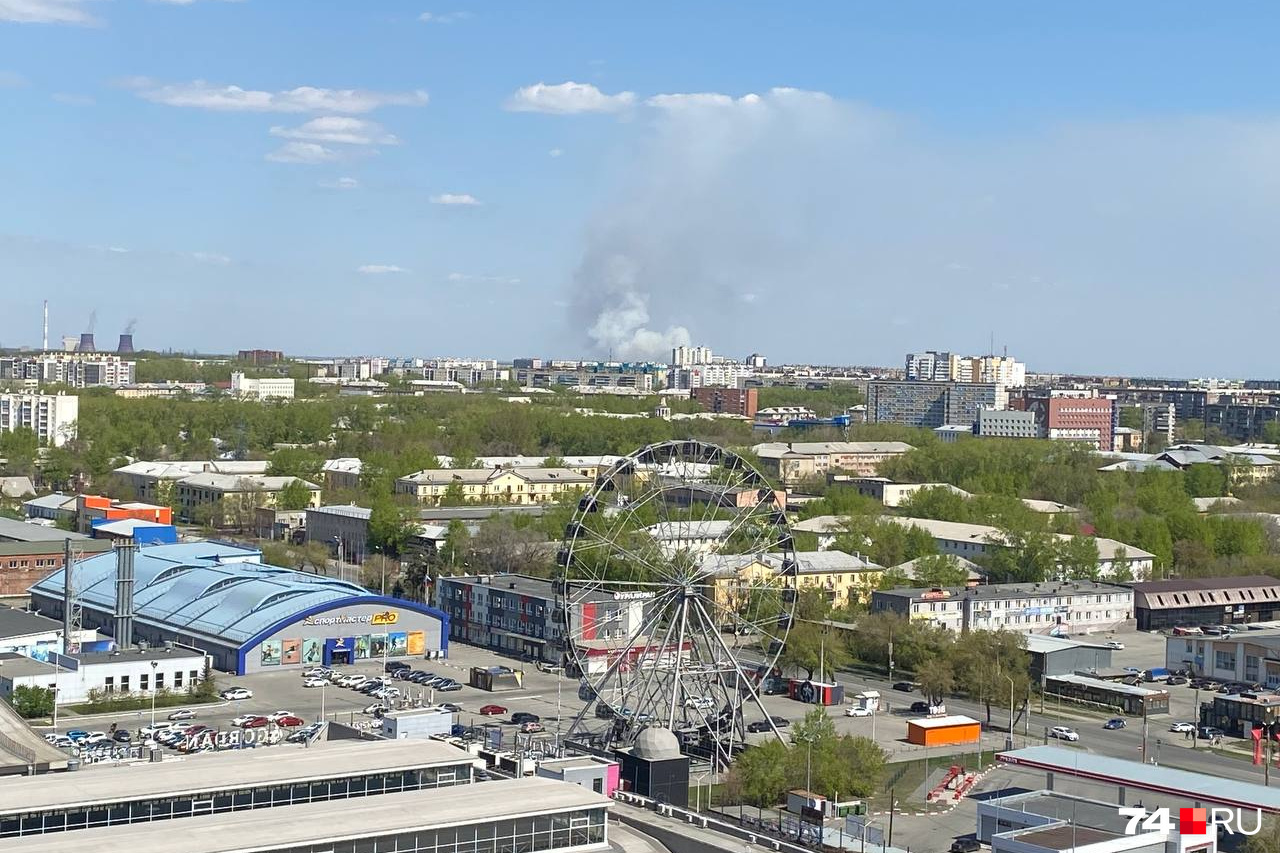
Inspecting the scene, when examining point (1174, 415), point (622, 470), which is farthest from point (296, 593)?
point (1174, 415)

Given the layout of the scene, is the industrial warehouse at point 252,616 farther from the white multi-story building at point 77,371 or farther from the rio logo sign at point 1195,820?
the white multi-story building at point 77,371

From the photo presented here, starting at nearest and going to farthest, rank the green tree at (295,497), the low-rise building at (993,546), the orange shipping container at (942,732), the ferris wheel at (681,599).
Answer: the ferris wheel at (681,599)
the orange shipping container at (942,732)
the low-rise building at (993,546)
the green tree at (295,497)

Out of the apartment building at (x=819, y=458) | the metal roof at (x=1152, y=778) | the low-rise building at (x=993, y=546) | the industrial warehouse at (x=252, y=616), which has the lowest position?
the industrial warehouse at (x=252, y=616)

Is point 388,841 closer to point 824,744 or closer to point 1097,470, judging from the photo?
point 824,744

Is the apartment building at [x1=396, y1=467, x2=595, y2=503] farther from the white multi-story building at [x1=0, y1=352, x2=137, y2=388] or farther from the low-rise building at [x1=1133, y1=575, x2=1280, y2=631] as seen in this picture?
the white multi-story building at [x1=0, y1=352, x2=137, y2=388]

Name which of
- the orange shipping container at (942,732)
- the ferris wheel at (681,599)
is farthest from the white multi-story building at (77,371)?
the orange shipping container at (942,732)

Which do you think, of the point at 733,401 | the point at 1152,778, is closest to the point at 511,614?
the point at 1152,778

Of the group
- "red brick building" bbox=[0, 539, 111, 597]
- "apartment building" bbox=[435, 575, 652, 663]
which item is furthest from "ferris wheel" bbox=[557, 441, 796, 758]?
"red brick building" bbox=[0, 539, 111, 597]
